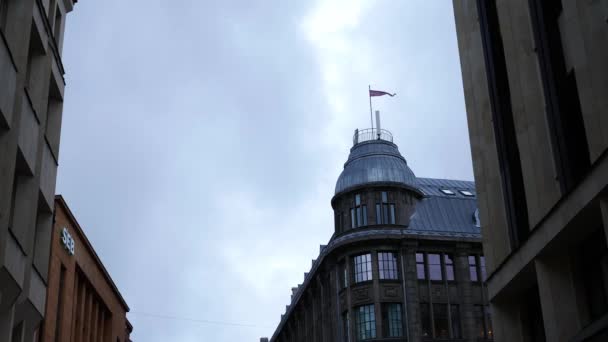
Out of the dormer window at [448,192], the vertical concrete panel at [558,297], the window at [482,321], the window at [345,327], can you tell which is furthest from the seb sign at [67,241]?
the dormer window at [448,192]

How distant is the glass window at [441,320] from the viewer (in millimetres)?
60844

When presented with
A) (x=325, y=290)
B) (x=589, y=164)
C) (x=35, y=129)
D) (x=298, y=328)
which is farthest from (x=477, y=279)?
(x=35, y=129)

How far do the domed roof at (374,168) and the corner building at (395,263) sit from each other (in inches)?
3.1

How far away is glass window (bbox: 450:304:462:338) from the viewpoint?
6119 centimetres

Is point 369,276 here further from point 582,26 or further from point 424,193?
point 582,26

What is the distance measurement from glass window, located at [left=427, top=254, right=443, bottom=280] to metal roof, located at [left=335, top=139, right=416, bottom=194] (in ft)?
20.9

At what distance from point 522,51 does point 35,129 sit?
56.3ft

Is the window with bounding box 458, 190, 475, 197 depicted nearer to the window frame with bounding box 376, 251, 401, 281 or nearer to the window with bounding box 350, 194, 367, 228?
the window with bounding box 350, 194, 367, 228

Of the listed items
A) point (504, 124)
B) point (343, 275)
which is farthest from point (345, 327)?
point (504, 124)

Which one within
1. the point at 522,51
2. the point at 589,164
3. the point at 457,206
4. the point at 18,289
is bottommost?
the point at 18,289

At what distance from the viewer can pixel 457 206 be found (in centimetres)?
7044

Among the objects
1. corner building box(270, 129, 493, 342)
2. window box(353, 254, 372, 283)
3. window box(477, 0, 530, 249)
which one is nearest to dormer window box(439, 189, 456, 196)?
corner building box(270, 129, 493, 342)

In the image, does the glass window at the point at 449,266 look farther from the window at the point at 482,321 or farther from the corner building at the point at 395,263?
the window at the point at 482,321

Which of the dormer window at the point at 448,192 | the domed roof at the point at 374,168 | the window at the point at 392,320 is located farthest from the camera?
the dormer window at the point at 448,192
